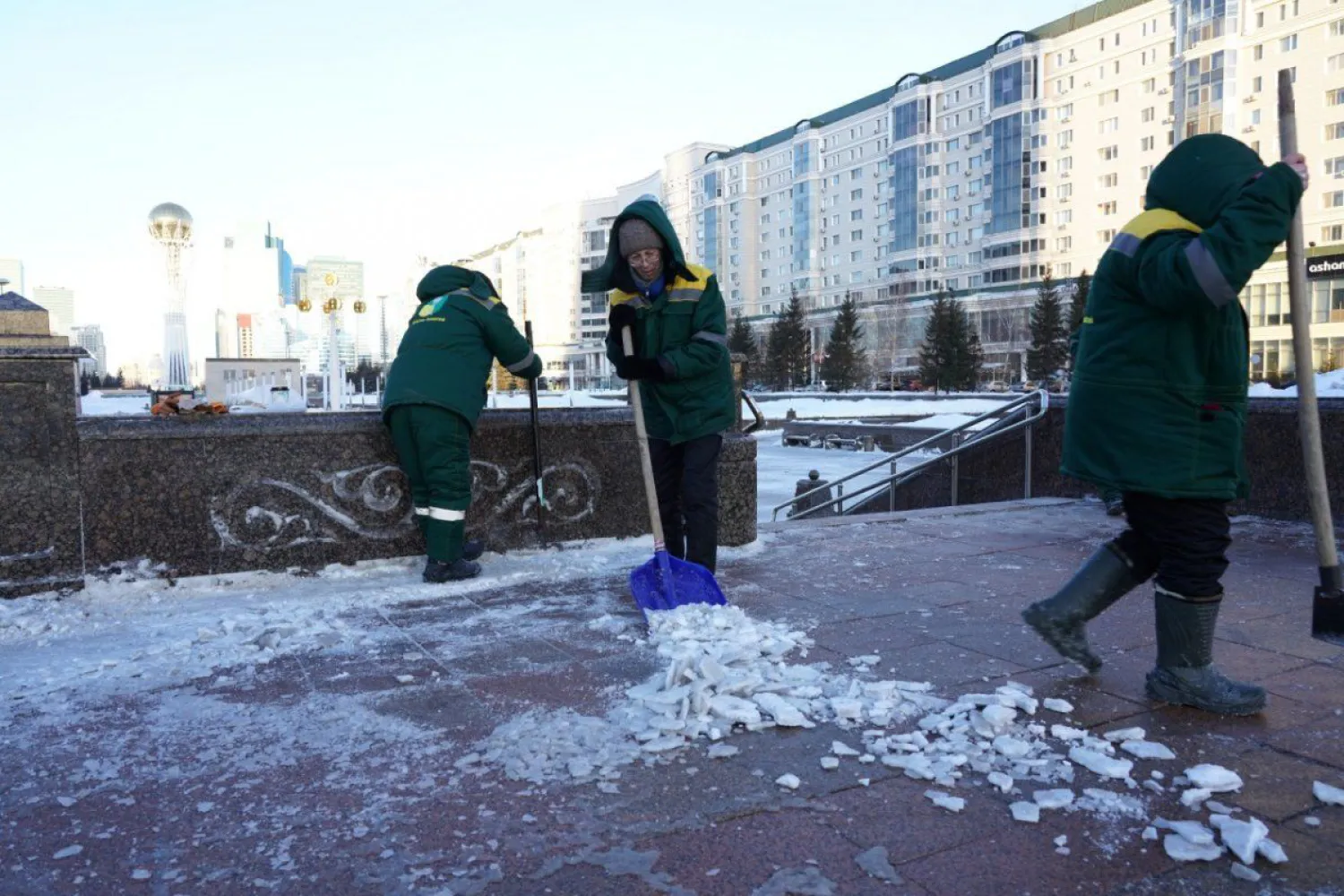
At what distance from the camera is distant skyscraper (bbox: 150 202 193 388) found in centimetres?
7231

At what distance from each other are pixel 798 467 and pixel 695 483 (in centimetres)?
1830

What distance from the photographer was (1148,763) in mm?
2520

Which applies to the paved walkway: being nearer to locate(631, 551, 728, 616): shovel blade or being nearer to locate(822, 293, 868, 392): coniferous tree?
locate(631, 551, 728, 616): shovel blade

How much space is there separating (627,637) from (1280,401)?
5596mm

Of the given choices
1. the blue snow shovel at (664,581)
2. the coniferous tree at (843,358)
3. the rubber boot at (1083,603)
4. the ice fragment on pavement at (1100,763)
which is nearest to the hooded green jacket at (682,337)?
the blue snow shovel at (664,581)

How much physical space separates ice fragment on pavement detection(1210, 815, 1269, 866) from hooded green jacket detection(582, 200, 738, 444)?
110 inches

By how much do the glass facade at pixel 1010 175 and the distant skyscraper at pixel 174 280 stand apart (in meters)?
60.6

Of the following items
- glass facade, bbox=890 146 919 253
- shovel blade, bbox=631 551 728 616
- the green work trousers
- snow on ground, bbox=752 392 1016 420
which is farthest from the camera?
glass facade, bbox=890 146 919 253

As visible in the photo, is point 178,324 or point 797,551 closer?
point 797,551

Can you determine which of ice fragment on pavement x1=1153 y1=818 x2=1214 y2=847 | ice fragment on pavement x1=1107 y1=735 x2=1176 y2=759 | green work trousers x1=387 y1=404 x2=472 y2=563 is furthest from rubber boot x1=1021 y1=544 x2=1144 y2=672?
green work trousers x1=387 y1=404 x2=472 y2=563

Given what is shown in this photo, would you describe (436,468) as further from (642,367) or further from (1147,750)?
(1147,750)

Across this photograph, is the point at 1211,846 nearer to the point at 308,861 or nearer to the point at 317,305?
the point at 308,861

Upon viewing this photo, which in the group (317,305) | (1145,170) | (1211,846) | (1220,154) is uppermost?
(1145,170)

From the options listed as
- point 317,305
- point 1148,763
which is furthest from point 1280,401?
point 317,305
